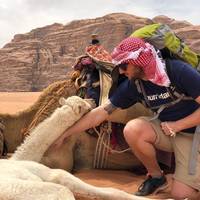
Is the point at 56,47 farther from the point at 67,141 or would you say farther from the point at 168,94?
the point at 168,94

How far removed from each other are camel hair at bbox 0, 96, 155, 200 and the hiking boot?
84cm

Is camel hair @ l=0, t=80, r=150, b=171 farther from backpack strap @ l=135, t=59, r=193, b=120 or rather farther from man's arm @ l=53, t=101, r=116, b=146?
backpack strap @ l=135, t=59, r=193, b=120

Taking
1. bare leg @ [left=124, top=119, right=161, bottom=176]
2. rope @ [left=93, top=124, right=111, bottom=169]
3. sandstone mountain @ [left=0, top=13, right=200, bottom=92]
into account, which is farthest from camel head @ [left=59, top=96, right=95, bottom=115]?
sandstone mountain @ [left=0, top=13, right=200, bottom=92]

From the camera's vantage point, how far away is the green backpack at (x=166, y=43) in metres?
4.75

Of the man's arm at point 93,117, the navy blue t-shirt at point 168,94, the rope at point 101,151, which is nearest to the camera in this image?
the navy blue t-shirt at point 168,94

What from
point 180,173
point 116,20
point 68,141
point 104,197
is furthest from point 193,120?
point 116,20

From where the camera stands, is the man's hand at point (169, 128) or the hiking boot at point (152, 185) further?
the hiking boot at point (152, 185)

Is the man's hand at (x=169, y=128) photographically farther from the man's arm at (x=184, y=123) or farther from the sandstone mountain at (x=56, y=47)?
the sandstone mountain at (x=56, y=47)

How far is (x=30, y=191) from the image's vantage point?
10.7 feet

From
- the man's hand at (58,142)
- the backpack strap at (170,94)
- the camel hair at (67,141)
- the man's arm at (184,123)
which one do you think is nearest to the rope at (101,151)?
the camel hair at (67,141)

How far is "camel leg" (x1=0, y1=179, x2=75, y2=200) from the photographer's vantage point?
3223 mm

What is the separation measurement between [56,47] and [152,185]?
281ft

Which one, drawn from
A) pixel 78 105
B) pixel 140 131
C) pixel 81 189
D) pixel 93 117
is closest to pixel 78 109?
pixel 78 105

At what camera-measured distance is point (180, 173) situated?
476 centimetres
